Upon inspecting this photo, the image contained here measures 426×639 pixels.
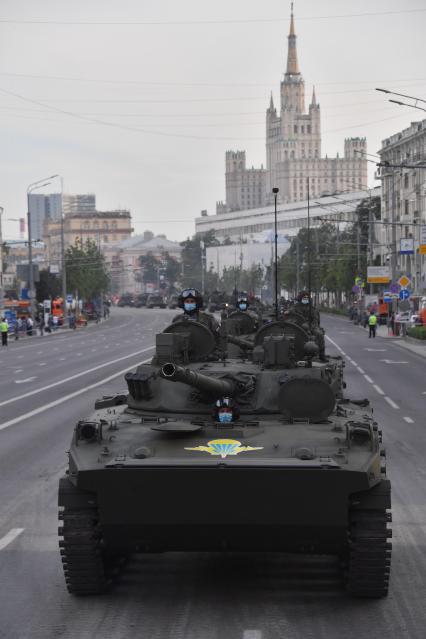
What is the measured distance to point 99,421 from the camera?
417 inches

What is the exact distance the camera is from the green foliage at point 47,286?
111m

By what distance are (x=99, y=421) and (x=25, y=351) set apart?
156 ft

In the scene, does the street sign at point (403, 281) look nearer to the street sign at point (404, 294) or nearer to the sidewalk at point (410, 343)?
the street sign at point (404, 294)

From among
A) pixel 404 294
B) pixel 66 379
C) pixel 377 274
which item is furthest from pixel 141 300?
pixel 66 379

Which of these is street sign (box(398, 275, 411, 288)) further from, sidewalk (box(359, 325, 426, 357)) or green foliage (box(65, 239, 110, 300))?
green foliage (box(65, 239, 110, 300))

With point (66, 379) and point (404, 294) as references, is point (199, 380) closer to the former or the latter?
point (66, 379)

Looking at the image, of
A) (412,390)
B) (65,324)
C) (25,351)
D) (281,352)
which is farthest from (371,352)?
(65,324)

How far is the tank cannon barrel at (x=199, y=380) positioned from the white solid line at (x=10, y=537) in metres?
2.59

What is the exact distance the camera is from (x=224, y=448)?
31.6 feet

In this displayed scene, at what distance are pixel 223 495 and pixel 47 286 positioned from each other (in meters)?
104

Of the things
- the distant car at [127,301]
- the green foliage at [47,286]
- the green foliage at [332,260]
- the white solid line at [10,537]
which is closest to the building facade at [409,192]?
the green foliage at [332,260]

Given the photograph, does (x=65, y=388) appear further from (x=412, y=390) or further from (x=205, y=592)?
(x=205, y=592)

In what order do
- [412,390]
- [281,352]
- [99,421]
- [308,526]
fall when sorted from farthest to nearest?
1. [412,390]
2. [281,352]
3. [99,421]
4. [308,526]

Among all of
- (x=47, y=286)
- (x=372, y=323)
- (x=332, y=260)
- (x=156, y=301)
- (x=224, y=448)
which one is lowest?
(x=156, y=301)
